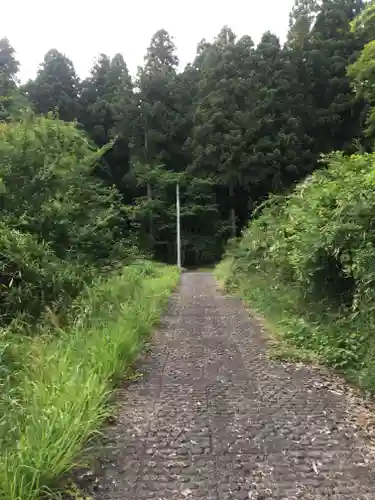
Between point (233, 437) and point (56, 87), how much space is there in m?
42.9

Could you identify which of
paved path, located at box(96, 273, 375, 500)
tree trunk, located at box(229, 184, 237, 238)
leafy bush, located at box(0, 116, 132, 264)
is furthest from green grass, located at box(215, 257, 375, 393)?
tree trunk, located at box(229, 184, 237, 238)

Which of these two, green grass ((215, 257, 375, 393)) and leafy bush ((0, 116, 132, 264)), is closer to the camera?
green grass ((215, 257, 375, 393))

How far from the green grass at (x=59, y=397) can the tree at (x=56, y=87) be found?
36.9m

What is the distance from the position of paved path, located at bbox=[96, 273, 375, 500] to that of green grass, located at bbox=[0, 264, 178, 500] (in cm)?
29

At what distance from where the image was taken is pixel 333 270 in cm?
699

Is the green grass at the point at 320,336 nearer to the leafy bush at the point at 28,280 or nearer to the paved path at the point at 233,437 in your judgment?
the paved path at the point at 233,437

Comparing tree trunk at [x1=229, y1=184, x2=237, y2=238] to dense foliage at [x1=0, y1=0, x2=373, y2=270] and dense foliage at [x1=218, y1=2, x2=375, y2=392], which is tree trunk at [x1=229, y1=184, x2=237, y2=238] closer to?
dense foliage at [x1=0, y1=0, x2=373, y2=270]

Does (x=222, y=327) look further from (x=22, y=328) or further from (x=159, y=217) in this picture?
(x=159, y=217)

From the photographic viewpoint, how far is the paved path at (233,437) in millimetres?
3029

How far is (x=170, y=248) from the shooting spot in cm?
4225

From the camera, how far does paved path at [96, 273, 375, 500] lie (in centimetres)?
303

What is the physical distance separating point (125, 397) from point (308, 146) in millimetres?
34363

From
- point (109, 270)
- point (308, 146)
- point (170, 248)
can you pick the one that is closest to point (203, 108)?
point (308, 146)

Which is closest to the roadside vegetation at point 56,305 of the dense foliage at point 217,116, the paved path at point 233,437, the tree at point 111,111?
the paved path at point 233,437
